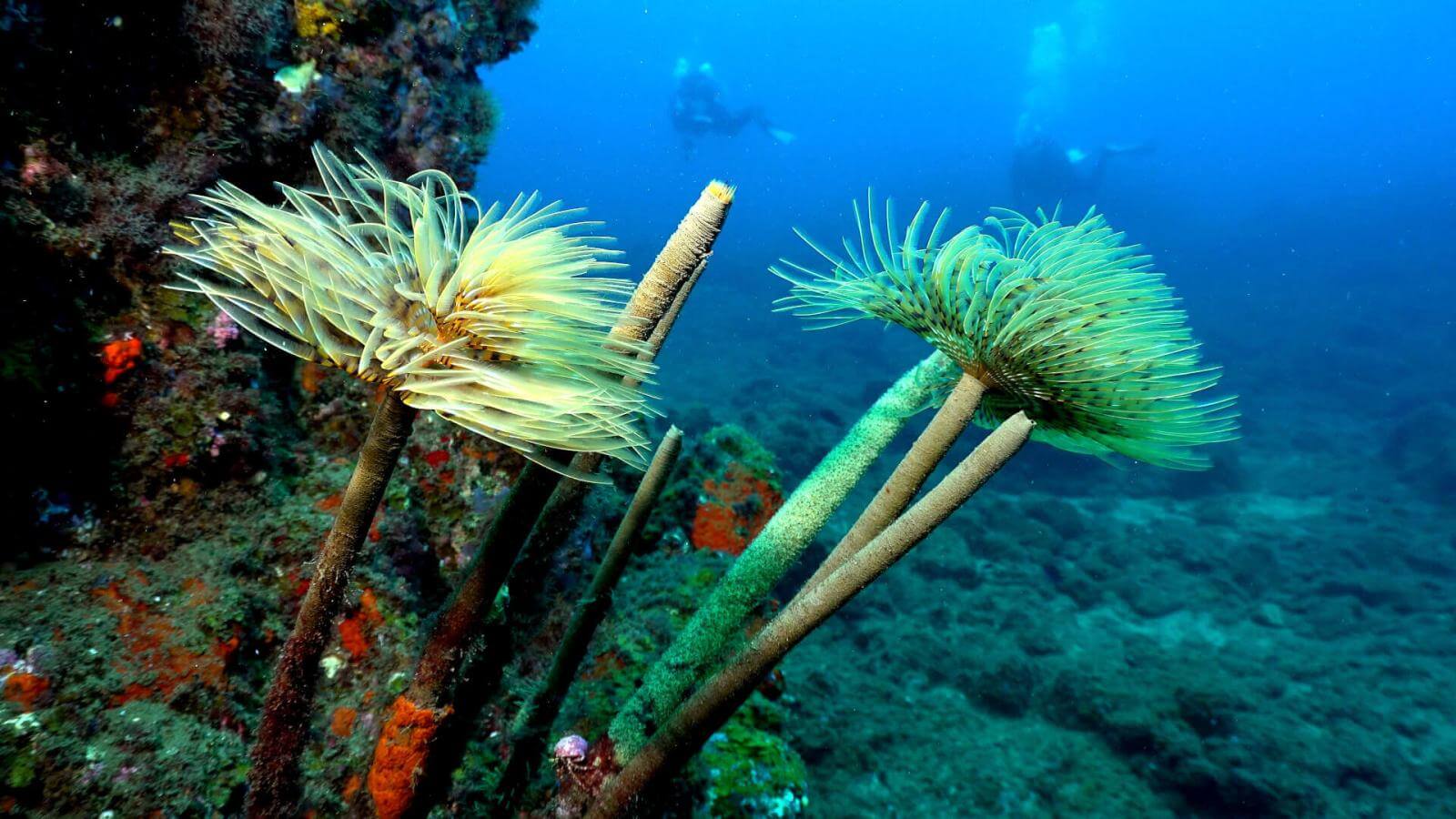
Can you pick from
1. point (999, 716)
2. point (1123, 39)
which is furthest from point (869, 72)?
point (999, 716)

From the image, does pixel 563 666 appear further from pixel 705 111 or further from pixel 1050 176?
pixel 1050 176

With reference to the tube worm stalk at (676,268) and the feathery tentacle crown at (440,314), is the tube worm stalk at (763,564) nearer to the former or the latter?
the tube worm stalk at (676,268)

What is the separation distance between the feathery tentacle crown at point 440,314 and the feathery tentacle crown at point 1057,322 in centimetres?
86

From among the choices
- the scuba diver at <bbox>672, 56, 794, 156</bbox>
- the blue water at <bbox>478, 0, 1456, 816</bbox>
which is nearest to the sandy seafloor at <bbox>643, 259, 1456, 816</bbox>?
the blue water at <bbox>478, 0, 1456, 816</bbox>

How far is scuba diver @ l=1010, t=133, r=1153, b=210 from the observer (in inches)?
1871

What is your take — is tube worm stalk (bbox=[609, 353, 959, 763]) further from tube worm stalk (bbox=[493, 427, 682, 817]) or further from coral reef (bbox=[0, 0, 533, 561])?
coral reef (bbox=[0, 0, 533, 561])

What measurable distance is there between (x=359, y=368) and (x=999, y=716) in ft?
29.9

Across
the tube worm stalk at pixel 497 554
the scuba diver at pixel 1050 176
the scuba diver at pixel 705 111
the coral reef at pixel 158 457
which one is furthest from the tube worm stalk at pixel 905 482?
the scuba diver at pixel 1050 176

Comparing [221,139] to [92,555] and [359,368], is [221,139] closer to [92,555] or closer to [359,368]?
[92,555]

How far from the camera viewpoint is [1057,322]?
7.20 ft

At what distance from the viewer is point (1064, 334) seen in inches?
84.3

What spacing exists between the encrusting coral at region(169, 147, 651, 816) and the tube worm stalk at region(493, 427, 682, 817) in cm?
101

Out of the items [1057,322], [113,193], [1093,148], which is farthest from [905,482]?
[1093,148]

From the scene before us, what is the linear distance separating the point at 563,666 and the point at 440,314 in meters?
1.78
